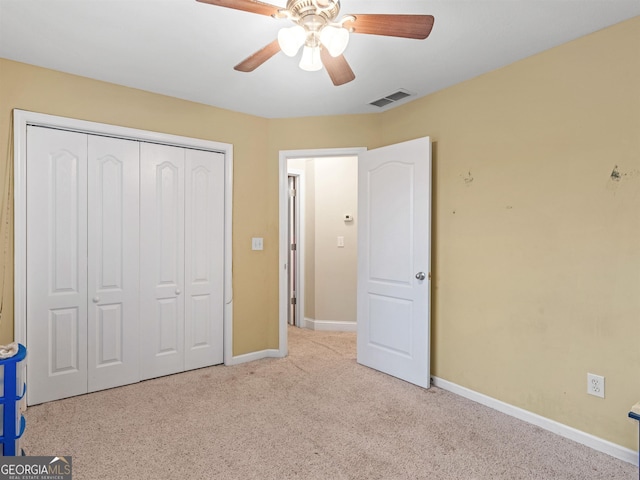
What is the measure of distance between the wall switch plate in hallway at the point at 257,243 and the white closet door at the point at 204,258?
0.31 metres

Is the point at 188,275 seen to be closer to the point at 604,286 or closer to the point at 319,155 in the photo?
the point at 319,155

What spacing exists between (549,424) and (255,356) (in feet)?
8.08

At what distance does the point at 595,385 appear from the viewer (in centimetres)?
215

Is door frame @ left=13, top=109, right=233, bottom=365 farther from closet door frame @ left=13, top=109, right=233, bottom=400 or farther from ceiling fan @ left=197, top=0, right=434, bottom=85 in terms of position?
ceiling fan @ left=197, top=0, right=434, bottom=85

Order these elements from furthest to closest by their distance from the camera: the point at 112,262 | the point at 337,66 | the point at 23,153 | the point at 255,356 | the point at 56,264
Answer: the point at 255,356
the point at 112,262
the point at 56,264
the point at 23,153
the point at 337,66

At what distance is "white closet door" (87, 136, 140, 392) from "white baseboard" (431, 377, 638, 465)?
2573 millimetres

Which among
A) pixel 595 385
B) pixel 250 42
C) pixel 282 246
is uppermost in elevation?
pixel 250 42

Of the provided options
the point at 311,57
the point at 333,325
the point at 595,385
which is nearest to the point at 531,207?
the point at 595,385

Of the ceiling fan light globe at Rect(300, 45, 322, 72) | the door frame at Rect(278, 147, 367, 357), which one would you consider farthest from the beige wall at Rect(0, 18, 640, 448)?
the ceiling fan light globe at Rect(300, 45, 322, 72)

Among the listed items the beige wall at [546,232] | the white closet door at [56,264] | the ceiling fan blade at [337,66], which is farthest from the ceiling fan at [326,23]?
the white closet door at [56,264]

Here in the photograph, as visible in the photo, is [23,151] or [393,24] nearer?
[393,24]

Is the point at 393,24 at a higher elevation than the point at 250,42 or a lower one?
lower

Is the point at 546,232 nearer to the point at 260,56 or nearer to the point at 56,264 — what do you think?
the point at 260,56

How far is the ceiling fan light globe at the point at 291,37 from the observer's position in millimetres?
1569
